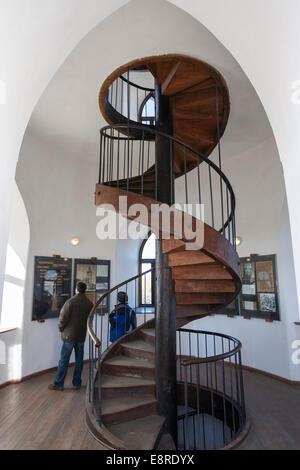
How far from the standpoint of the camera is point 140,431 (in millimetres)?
2678

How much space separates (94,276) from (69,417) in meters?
2.53

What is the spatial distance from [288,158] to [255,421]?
2.95 meters

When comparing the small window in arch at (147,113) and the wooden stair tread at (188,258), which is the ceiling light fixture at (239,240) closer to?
the wooden stair tread at (188,258)

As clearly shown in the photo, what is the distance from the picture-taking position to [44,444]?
250cm

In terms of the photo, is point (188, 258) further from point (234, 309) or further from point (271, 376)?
point (271, 376)

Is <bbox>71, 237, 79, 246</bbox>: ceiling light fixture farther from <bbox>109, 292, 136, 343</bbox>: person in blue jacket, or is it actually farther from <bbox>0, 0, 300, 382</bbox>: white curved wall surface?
<bbox>0, 0, 300, 382</bbox>: white curved wall surface

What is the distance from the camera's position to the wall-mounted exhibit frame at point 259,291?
175 inches

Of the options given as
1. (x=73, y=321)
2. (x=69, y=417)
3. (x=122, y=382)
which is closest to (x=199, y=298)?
(x=122, y=382)

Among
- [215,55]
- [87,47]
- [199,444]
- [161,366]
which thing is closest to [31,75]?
[87,47]

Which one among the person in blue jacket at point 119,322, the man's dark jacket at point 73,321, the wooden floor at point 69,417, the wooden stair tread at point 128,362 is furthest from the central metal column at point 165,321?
the man's dark jacket at point 73,321

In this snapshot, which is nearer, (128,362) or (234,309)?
(128,362)

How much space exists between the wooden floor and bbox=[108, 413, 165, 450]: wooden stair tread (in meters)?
0.25

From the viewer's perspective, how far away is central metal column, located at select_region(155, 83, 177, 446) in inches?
118

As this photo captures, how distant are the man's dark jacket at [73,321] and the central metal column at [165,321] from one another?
129 centimetres
